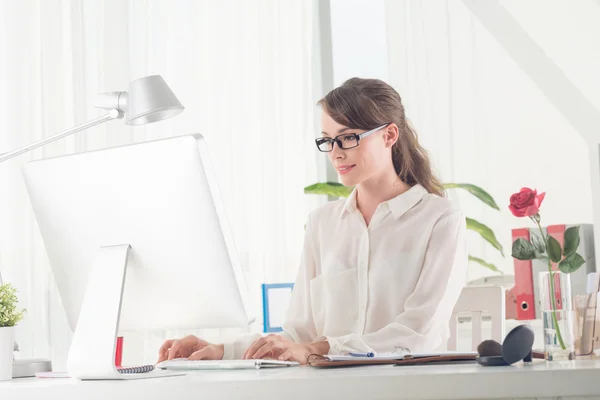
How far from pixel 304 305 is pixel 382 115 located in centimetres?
58

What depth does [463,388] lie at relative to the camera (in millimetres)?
1067

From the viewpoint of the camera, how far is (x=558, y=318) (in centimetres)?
135

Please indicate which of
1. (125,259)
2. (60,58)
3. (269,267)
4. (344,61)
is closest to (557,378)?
(125,259)

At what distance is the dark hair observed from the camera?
83.4 inches

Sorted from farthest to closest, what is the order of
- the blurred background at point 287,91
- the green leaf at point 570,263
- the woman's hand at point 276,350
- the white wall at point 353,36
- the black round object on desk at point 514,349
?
the white wall at point 353,36 < the blurred background at point 287,91 < the woman's hand at point 276,350 < the green leaf at point 570,263 < the black round object on desk at point 514,349

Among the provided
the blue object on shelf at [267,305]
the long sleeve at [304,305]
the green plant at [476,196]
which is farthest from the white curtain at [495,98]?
the long sleeve at [304,305]

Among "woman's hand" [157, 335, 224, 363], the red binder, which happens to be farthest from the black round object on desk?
the red binder

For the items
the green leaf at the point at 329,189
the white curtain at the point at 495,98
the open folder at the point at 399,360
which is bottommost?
the open folder at the point at 399,360

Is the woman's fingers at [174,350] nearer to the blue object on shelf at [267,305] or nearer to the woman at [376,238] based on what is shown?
the woman at [376,238]

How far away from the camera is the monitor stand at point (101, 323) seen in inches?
52.0

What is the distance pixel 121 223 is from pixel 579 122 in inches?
96.6

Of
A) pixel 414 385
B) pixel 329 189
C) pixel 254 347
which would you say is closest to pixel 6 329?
pixel 254 347

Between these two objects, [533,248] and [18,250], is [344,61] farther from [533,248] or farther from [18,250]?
[533,248]

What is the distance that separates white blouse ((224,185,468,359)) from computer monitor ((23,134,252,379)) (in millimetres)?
606
